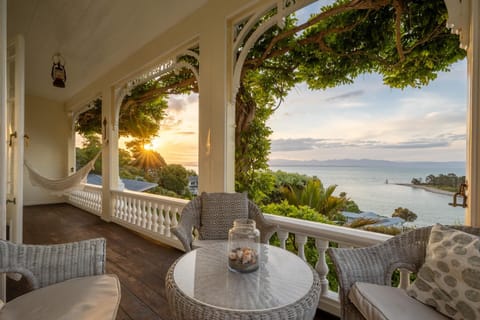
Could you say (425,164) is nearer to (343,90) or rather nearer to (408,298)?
(343,90)

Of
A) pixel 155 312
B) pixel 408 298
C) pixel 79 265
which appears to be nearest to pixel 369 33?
pixel 408 298

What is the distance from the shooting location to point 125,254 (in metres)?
2.72

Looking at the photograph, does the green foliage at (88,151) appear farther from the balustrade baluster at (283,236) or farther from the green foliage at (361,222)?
the green foliage at (361,222)

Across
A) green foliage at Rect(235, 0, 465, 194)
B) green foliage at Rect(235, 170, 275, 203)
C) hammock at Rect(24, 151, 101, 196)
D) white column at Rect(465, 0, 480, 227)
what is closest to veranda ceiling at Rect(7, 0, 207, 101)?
green foliage at Rect(235, 0, 465, 194)

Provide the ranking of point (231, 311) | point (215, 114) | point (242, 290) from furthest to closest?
1. point (215, 114)
2. point (242, 290)
3. point (231, 311)

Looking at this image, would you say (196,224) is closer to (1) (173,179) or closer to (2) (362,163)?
(2) (362,163)

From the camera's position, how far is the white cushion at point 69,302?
89 centimetres

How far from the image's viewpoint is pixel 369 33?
202cm

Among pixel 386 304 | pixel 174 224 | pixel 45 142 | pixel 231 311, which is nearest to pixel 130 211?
pixel 174 224

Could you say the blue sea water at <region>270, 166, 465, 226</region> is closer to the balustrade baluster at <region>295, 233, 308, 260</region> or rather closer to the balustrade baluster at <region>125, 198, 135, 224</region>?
the balustrade baluster at <region>295, 233, 308, 260</region>

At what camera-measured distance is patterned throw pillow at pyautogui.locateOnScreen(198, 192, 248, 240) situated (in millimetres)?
1902

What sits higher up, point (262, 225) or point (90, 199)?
point (262, 225)

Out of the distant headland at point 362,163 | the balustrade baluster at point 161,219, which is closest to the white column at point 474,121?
the distant headland at point 362,163

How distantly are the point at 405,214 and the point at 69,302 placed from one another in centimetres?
253
